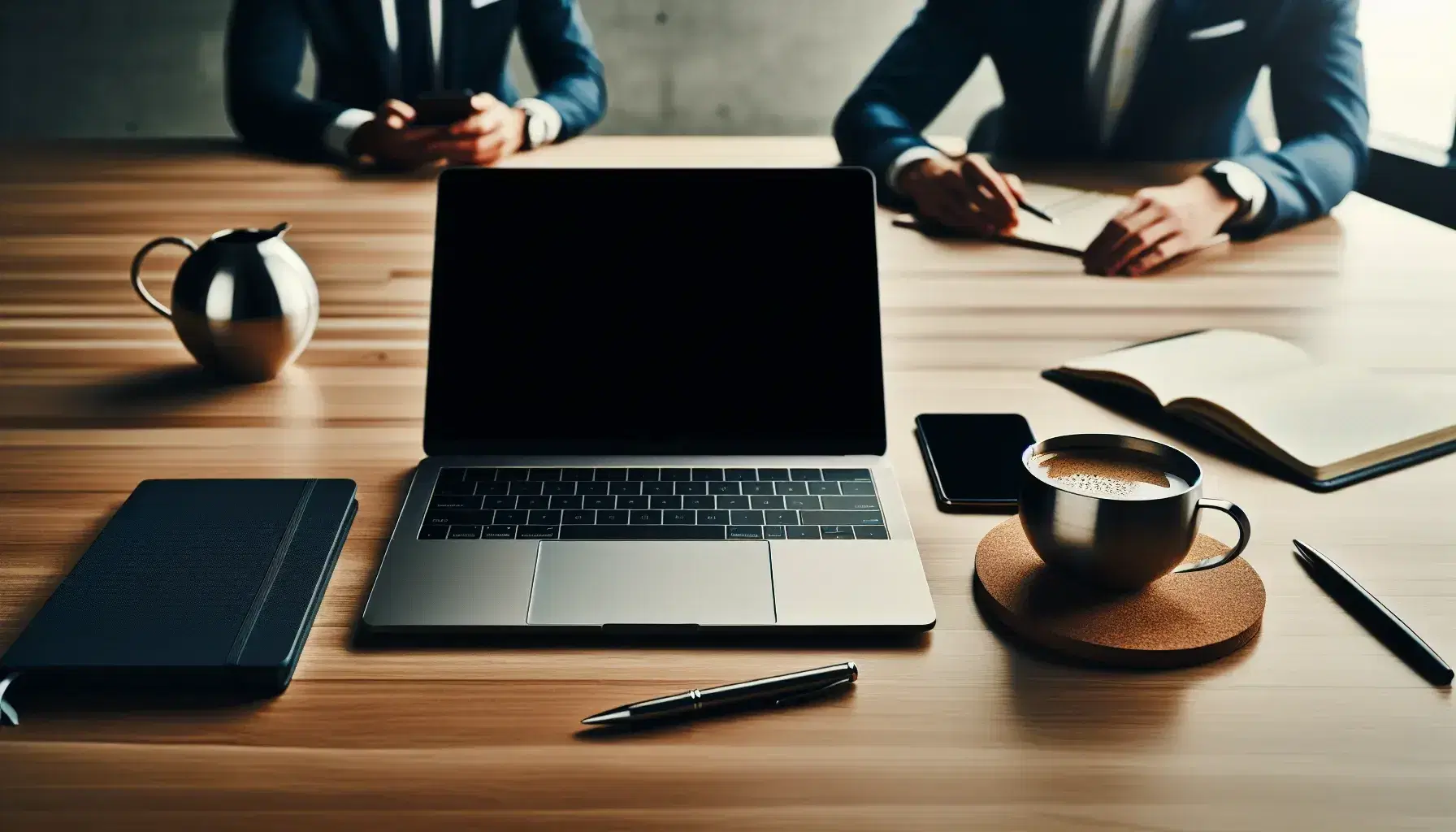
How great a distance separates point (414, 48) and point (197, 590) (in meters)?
2.11

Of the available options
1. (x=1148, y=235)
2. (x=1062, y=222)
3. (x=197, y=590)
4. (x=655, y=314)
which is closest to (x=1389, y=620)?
(x=655, y=314)

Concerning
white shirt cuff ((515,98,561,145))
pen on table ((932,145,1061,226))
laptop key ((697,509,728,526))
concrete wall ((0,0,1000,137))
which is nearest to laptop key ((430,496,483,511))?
laptop key ((697,509,728,526))

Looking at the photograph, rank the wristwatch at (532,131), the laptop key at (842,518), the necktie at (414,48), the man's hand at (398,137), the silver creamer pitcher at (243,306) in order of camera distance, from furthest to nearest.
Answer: the necktie at (414,48)
the wristwatch at (532,131)
the man's hand at (398,137)
the silver creamer pitcher at (243,306)
the laptop key at (842,518)

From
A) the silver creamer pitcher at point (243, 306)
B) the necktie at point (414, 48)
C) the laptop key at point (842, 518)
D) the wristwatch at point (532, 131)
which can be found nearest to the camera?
the laptop key at point (842, 518)

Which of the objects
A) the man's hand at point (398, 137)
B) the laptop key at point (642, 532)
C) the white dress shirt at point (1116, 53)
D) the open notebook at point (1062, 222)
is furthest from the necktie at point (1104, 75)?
the laptop key at point (642, 532)

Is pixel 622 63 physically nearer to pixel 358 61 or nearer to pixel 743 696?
pixel 358 61

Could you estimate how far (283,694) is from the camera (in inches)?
23.0

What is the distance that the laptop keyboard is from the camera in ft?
2.36

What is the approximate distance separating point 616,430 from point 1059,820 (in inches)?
16.6

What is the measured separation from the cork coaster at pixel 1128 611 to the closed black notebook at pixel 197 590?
0.40 metres

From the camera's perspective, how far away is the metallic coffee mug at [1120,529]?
2.01ft

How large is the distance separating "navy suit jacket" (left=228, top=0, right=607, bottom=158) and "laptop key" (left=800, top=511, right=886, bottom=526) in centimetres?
146

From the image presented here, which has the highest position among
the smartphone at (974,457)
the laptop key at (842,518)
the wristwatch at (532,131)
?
the laptop key at (842,518)

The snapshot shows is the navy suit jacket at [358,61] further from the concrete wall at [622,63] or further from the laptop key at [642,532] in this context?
the laptop key at [642,532]
